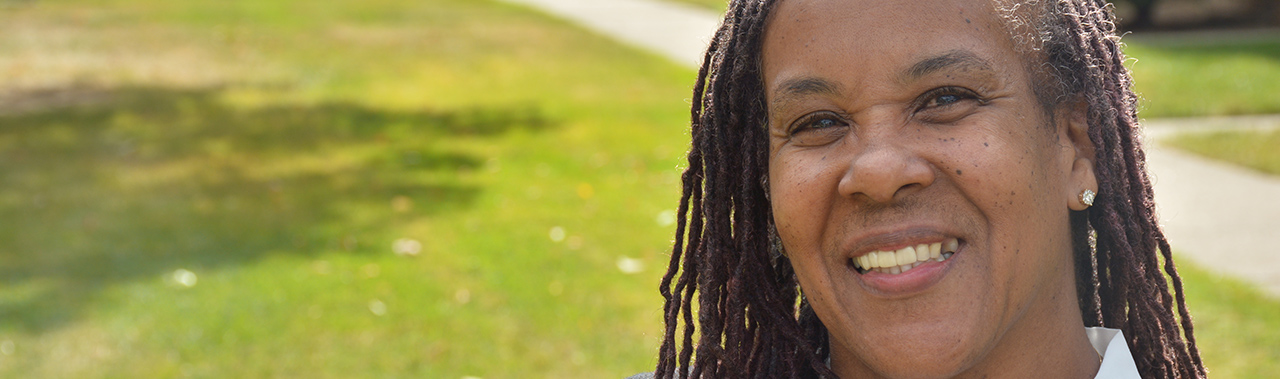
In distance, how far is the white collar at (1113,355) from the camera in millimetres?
1853

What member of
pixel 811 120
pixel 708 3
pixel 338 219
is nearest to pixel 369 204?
pixel 338 219

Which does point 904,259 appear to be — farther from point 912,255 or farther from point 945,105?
point 945,105

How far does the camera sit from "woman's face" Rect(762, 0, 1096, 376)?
1.70 m

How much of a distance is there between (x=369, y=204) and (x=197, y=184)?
131cm

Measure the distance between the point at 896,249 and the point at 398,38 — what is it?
1408 centimetres

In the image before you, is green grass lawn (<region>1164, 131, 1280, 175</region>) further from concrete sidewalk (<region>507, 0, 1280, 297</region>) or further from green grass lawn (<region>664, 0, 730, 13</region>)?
green grass lawn (<region>664, 0, 730, 13</region>)

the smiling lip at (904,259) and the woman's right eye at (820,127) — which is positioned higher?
the woman's right eye at (820,127)

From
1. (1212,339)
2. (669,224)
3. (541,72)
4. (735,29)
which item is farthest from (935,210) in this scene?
(541,72)

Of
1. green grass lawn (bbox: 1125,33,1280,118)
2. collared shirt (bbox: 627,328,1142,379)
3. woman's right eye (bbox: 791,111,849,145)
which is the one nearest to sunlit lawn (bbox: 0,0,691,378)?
collared shirt (bbox: 627,328,1142,379)

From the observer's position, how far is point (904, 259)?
5.66 ft

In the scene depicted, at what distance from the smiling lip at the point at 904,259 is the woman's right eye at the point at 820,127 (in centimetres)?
16

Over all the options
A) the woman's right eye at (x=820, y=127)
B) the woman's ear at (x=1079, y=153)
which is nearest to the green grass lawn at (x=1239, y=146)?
the woman's ear at (x=1079, y=153)

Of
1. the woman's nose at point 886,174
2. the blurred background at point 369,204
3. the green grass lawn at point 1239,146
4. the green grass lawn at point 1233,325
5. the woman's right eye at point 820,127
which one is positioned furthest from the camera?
the green grass lawn at point 1239,146

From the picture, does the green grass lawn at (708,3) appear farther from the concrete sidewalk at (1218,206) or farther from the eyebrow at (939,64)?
the eyebrow at (939,64)
